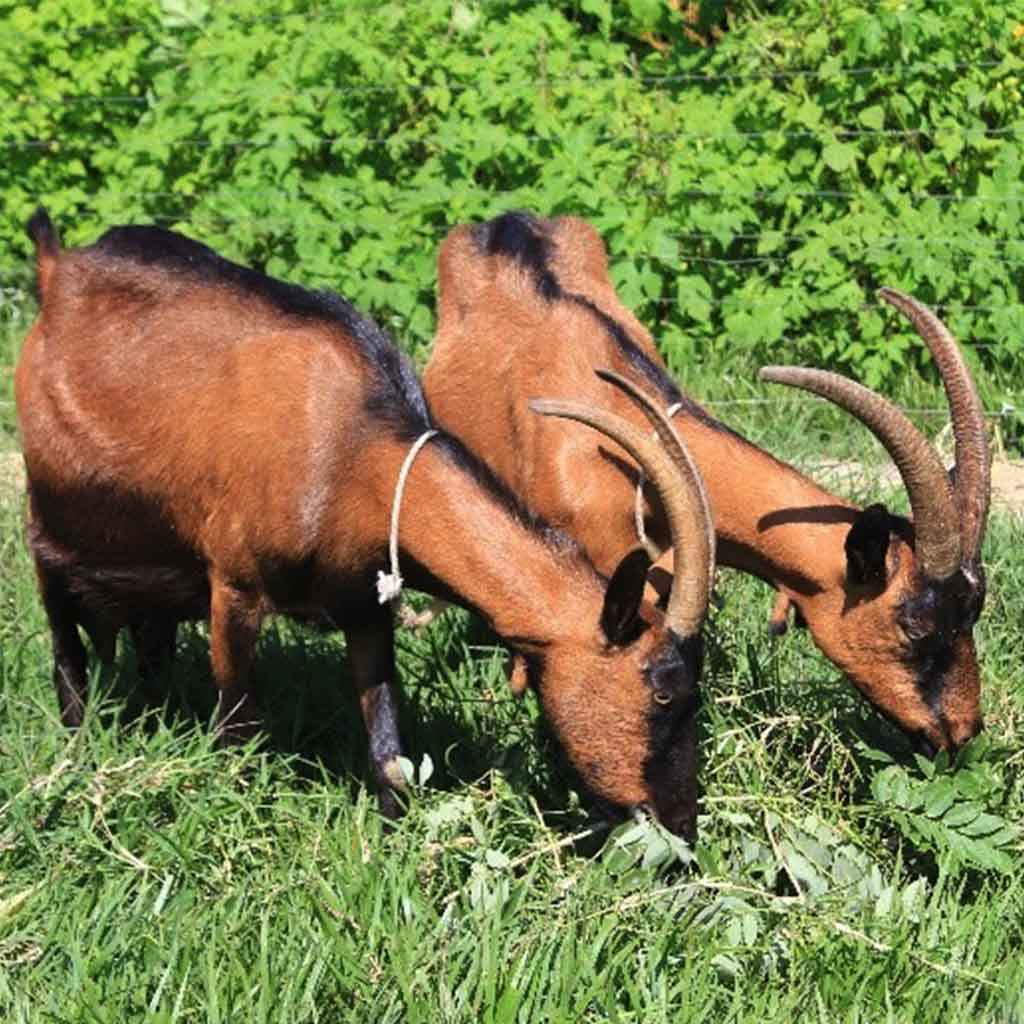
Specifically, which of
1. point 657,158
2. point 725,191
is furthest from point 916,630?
point 657,158

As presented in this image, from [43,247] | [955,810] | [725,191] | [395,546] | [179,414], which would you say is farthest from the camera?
[725,191]

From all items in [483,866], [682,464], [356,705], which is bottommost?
[356,705]

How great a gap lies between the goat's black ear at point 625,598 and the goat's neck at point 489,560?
0.19 ft

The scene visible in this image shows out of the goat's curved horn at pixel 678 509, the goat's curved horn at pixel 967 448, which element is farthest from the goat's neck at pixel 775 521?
the goat's curved horn at pixel 678 509

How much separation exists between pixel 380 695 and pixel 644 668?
1002 millimetres

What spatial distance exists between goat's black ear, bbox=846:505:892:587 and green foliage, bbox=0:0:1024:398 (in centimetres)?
300

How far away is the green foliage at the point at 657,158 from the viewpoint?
29.0 ft

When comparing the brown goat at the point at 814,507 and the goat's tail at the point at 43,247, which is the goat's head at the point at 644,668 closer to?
the brown goat at the point at 814,507

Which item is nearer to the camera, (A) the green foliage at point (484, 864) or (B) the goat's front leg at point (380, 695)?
(A) the green foliage at point (484, 864)

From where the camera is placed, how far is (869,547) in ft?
19.0

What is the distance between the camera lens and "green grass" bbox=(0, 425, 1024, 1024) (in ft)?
15.5

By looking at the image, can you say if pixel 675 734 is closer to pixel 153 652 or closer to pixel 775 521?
pixel 775 521

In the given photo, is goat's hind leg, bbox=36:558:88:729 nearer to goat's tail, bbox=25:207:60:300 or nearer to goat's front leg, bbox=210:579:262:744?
goat's front leg, bbox=210:579:262:744

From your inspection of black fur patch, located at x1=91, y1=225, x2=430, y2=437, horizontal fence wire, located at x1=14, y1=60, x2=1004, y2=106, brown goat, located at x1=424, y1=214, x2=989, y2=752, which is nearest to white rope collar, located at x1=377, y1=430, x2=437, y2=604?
black fur patch, located at x1=91, y1=225, x2=430, y2=437
